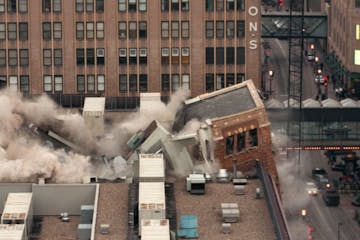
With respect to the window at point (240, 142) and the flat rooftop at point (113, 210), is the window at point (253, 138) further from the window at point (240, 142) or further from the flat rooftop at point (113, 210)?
the flat rooftop at point (113, 210)

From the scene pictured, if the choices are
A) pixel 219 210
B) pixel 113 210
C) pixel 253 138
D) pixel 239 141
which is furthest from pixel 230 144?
pixel 113 210

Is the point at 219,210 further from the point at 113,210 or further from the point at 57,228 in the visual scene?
the point at 57,228

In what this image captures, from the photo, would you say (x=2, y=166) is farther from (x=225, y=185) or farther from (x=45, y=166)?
(x=225, y=185)

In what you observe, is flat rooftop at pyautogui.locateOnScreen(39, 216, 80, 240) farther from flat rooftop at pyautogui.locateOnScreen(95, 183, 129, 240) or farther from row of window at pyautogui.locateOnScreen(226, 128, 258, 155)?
row of window at pyautogui.locateOnScreen(226, 128, 258, 155)

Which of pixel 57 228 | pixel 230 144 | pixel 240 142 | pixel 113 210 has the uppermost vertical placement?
pixel 240 142

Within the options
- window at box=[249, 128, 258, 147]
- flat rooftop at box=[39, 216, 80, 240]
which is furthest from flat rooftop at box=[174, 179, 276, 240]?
window at box=[249, 128, 258, 147]

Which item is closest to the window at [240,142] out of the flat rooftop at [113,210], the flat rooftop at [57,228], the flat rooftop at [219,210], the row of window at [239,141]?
the row of window at [239,141]
